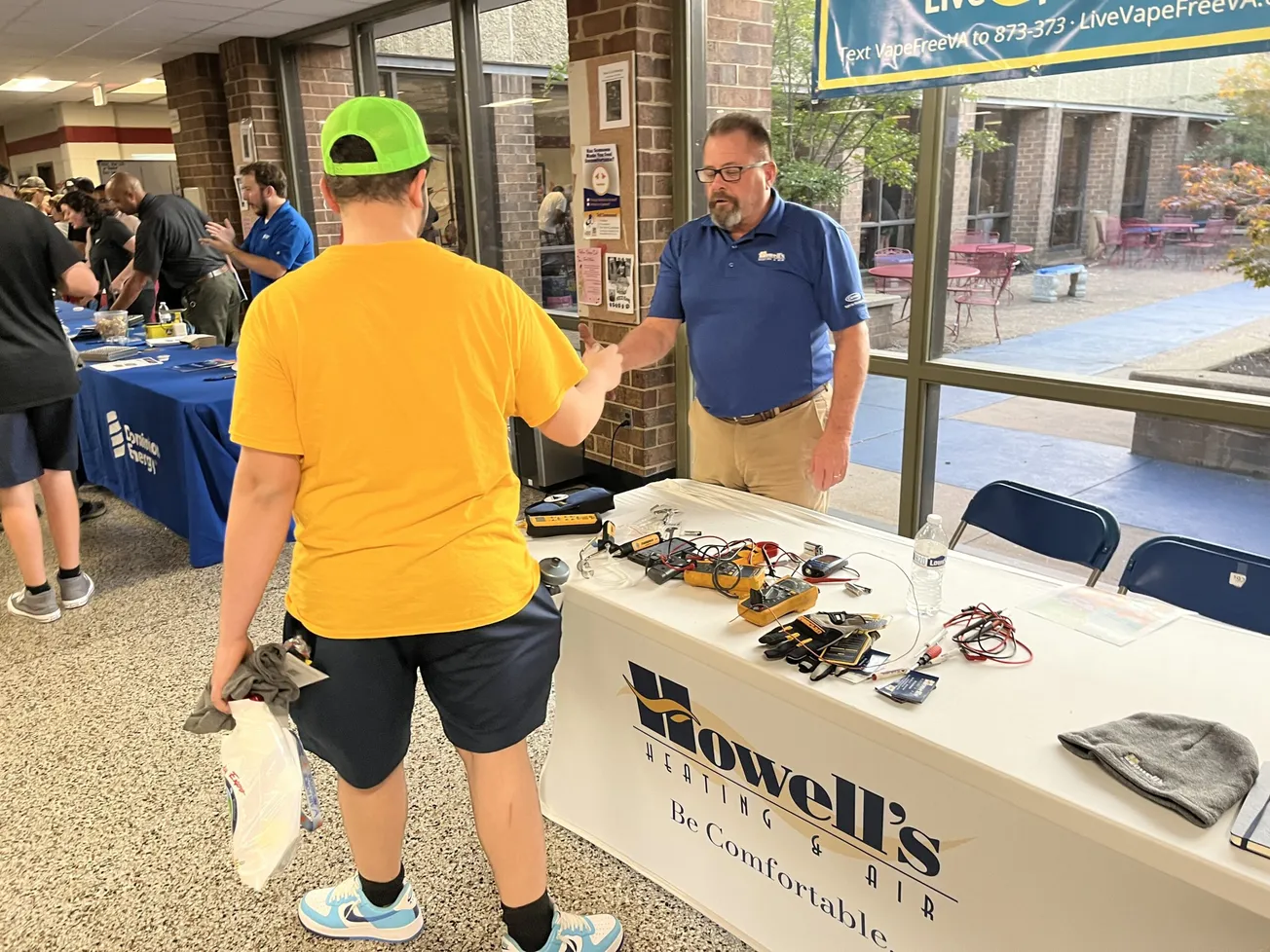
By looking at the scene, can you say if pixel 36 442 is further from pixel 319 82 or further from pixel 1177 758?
pixel 319 82

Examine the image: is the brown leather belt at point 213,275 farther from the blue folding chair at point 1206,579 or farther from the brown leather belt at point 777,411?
the blue folding chair at point 1206,579

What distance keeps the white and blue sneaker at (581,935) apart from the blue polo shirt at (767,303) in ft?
4.21

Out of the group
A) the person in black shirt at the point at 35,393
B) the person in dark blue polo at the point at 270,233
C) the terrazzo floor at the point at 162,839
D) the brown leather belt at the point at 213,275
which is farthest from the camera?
the brown leather belt at the point at 213,275

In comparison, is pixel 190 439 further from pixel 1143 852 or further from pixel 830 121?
pixel 1143 852

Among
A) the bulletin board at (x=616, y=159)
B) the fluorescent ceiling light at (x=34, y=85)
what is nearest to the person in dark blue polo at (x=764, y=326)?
the bulletin board at (x=616, y=159)

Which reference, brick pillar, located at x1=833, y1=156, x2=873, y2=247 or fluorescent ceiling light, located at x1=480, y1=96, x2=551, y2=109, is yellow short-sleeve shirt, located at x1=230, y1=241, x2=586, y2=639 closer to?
brick pillar, located at x1=833, y1=156, x2=873, y2=247

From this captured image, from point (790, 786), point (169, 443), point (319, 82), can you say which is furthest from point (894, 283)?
point (319, 82)

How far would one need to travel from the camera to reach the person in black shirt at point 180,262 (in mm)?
4746

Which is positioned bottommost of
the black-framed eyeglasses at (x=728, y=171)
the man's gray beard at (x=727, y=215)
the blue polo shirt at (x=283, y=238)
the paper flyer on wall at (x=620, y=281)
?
the paper flyer on wall at (x=620, y=281)

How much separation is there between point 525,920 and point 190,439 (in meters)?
2.51

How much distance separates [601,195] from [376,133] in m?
2.71

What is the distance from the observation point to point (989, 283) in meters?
3.33

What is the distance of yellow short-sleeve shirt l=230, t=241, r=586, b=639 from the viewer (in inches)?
50.6

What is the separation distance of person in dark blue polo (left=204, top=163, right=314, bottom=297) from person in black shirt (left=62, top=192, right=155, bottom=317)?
1.36m
